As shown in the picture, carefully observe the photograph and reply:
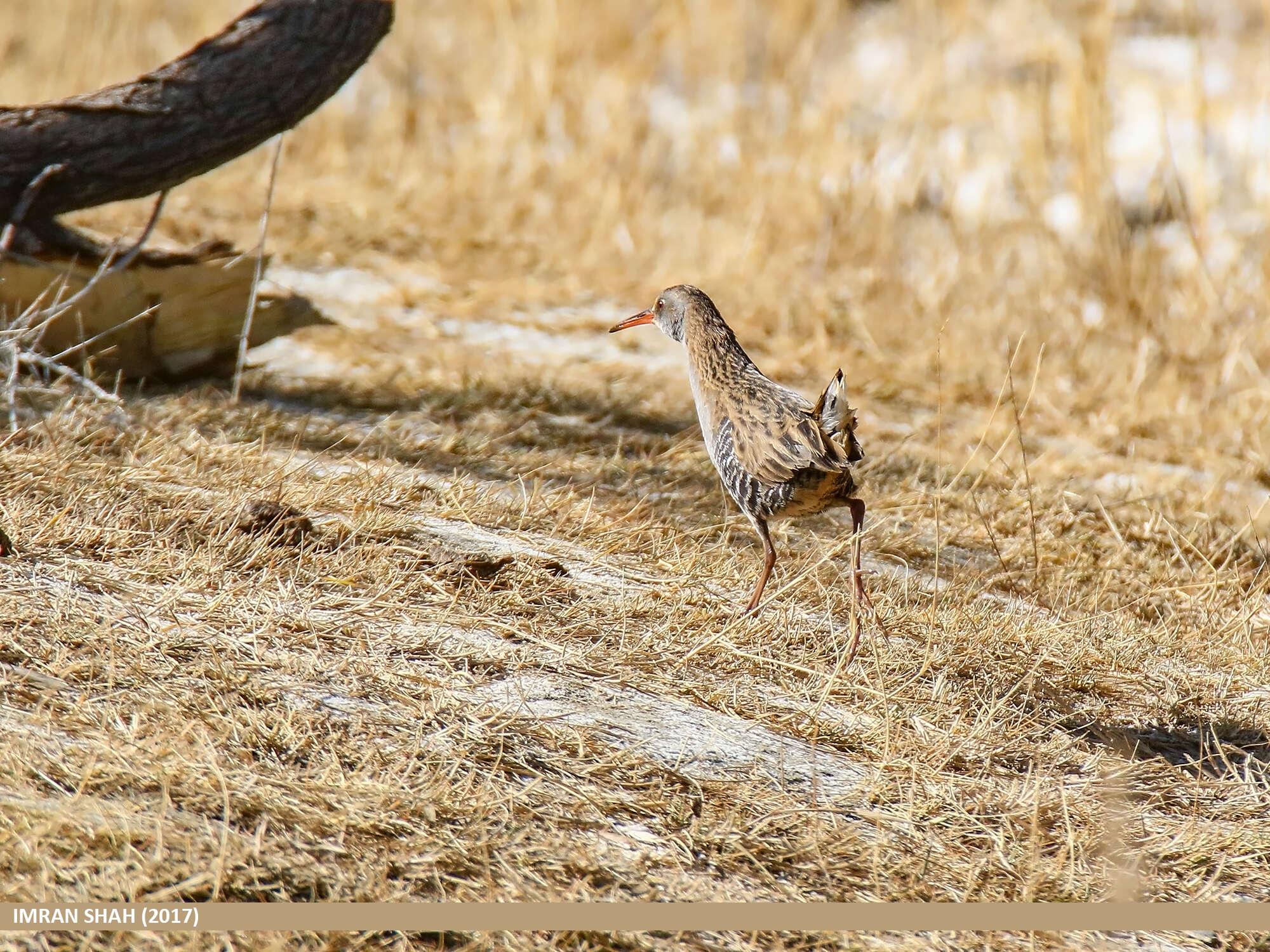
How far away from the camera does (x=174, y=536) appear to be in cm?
345

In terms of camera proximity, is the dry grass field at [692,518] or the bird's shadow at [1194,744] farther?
the bird's shadow at [1194,744]

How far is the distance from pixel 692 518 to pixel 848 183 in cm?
446

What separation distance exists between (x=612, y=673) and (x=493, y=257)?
5.20 meters

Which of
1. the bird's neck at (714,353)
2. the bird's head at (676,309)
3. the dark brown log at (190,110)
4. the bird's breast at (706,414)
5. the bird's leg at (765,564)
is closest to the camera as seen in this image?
the bird's leg at (765,564)

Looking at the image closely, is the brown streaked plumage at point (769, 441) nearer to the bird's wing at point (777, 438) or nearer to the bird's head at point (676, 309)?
the bird's wing at point (777, 438)

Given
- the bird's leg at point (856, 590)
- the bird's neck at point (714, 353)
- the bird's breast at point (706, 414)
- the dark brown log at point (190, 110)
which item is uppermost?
the dark brown log at point (190, 110)

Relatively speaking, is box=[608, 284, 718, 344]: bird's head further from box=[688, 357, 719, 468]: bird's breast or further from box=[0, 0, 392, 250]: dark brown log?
box=[0, 0, 392, 250]: dark brown log

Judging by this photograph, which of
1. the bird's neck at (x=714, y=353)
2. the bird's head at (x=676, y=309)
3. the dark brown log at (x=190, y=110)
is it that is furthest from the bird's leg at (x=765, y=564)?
the dark brown log at (x=190, y=110)

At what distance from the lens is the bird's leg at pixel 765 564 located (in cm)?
346

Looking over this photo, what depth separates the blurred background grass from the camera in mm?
6832

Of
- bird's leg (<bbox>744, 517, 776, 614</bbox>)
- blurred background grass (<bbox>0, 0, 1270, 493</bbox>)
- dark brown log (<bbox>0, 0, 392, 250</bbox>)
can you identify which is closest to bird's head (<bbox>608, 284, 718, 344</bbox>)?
bird's leg (<bbox>744, 517, 776, 614</bbox>)

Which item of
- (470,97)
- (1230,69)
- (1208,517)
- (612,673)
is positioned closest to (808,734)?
(612,673)

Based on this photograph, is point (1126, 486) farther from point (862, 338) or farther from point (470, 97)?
Answer: point (470, 97)

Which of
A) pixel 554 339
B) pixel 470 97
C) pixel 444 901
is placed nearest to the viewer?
pixel 444 901
